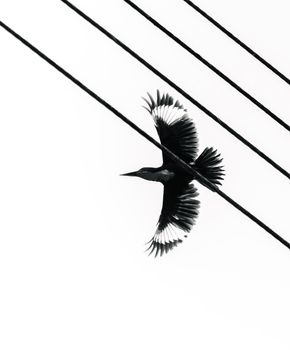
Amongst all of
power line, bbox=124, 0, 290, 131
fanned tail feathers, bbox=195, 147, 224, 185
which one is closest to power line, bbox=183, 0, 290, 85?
power line, bbox=124, 0, 290, 131

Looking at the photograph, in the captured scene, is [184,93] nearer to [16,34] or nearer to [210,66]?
[210,66]

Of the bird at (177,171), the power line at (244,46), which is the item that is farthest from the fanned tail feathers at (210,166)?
the power line at (244,46)

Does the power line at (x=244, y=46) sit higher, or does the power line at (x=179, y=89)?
the power line at (x=244, y=46)

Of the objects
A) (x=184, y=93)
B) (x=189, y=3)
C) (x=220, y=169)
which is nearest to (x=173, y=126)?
(x=220, y=169)

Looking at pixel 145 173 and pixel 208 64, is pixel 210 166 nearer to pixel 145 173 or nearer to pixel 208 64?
Answer: pixel 145 173

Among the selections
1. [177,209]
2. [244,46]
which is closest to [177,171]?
[177,209]

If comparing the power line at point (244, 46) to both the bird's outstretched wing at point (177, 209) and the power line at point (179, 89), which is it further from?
the bird's outstretched wing at point (177, 209)

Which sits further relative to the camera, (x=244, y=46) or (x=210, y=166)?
(x=210, y=166)
